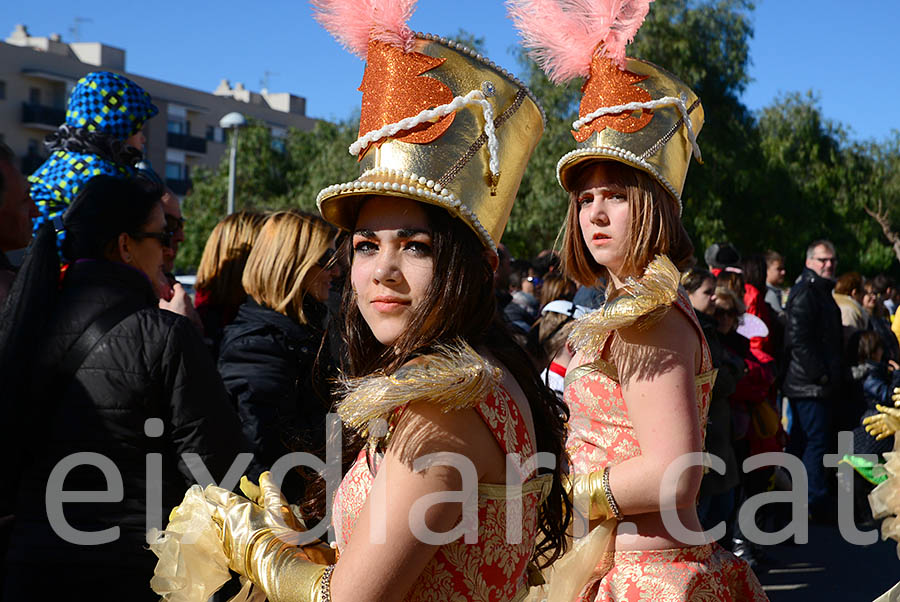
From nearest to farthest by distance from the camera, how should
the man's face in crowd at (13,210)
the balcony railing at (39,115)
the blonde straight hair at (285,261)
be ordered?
the man's face in crowd at (13,210) → the blonde straight hair at (285,261) → the balcony railing at (39,115)

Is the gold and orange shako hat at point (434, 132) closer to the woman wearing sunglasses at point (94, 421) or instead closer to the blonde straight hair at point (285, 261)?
the woman wearing sunglasses at point (94, 421)

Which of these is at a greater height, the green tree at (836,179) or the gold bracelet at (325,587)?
the green tree at (836,179)

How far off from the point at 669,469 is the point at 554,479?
42cm

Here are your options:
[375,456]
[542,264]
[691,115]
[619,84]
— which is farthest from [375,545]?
[542,264]

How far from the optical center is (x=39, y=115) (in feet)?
169

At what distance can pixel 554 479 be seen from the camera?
6.92 feet

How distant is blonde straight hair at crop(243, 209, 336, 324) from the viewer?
Result: 3930 mm

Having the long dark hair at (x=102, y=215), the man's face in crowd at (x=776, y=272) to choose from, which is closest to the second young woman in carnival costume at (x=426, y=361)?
the long dark hair at (x=102, y=215)

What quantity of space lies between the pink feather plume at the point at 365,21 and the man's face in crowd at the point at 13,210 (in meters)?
1.64

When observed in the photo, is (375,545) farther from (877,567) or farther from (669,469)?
(877,567)

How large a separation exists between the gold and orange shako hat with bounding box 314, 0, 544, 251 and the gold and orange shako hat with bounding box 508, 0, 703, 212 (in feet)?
2.67

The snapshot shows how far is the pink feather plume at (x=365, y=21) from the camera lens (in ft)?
6.26

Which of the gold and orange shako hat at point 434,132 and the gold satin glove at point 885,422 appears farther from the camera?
the gold satin glove at point 885,422

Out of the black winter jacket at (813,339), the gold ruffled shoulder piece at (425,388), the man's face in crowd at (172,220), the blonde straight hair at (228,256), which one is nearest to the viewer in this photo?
the gold ruffled shoulder piece at (425,388)
